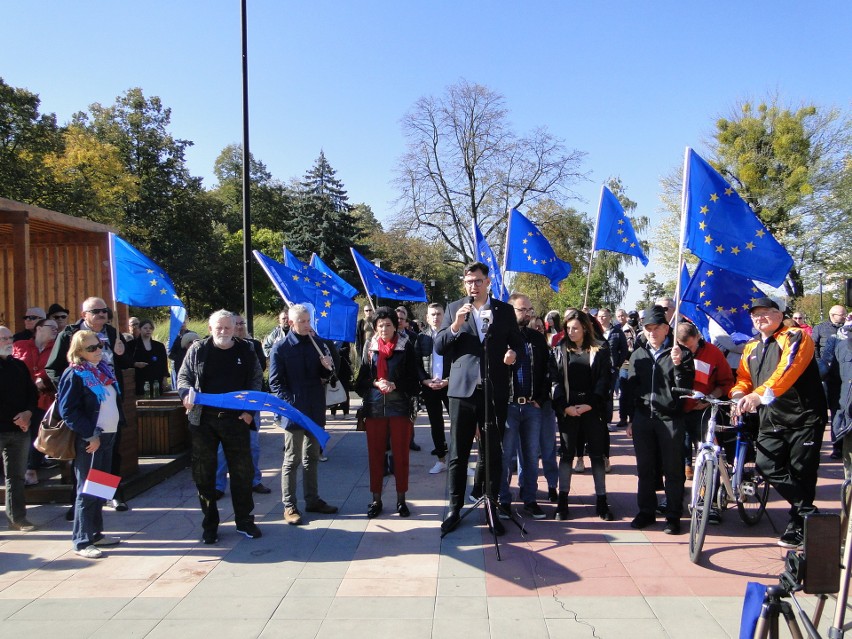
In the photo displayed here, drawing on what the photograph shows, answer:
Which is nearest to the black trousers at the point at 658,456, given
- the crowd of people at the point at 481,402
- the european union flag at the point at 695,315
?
the crowd of people at the point at 481,402

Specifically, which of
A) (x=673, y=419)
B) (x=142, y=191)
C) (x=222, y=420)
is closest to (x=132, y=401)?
(x=222, y=420)

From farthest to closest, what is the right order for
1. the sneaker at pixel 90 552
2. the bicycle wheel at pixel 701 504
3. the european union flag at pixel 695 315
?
the european union flag at pixel 695 315, the sneaker at pixel 90 552, the bicycle wheel at pixel 701 504

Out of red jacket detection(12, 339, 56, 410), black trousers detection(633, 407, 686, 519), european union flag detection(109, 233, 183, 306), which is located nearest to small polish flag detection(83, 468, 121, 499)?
red jacket detection(12, 339, 56, 410)

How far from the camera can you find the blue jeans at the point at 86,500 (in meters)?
5.17

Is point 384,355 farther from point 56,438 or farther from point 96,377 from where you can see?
point 56,438

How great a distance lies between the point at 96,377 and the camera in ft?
17.5

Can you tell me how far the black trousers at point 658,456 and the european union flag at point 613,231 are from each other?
357 cm

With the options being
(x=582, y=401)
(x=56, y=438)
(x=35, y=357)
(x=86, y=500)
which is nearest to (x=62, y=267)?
(x=35, y=357)

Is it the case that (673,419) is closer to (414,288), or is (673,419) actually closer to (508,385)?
(508,385)

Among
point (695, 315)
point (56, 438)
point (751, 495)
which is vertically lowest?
point (751, 495)

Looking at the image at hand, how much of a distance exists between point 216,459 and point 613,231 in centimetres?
594

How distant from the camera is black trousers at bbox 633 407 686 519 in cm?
543

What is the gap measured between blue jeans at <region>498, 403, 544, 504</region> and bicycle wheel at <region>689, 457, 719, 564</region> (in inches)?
57.1

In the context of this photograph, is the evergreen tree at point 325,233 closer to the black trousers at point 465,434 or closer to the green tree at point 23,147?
the green tree at point 23,147
